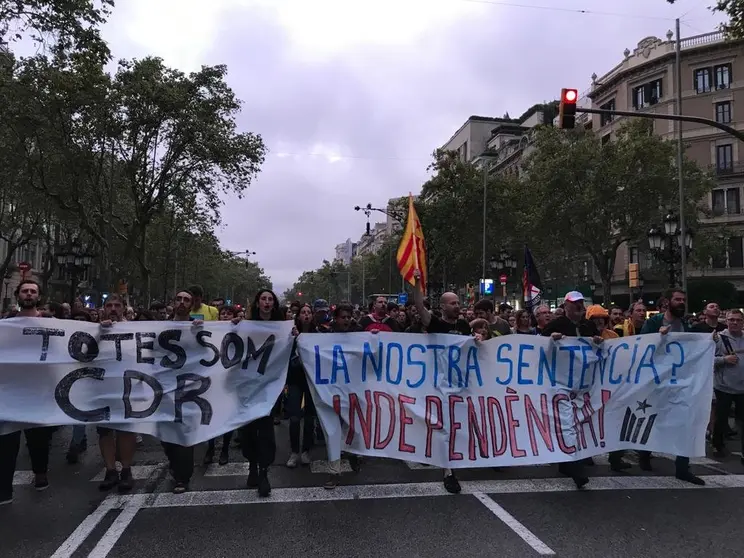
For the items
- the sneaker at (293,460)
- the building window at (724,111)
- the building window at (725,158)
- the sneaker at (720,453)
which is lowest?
the sneaker at (720,453)

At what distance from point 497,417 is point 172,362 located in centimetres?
310

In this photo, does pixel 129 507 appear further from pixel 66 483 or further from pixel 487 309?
pixel 487 309

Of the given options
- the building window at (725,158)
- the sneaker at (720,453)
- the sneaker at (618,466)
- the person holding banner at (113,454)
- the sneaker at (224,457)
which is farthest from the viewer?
the building window at (725,158)

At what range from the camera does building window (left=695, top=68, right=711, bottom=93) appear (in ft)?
126

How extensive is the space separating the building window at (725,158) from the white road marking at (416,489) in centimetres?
3867

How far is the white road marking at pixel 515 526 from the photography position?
403 cm

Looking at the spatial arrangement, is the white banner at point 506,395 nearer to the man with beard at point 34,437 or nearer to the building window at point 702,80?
the man with beard at point 34,437

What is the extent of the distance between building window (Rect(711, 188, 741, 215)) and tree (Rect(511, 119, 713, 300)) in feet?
35.2

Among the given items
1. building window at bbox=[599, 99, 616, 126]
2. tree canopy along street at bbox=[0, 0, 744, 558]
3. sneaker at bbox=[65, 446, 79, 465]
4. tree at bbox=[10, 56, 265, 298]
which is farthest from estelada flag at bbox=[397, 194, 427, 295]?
building window at bbox=[599, 99, 616, 126]

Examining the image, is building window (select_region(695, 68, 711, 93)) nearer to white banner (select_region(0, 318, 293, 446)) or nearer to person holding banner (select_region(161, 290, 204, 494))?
white banner (select_region(0, 318, 293, 446))

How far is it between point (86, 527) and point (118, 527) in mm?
237

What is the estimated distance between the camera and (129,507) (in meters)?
4.81

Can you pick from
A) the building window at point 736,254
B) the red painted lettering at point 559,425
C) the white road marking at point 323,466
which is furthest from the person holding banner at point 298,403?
the building window at point 736,254

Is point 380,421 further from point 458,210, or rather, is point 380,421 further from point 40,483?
point 458,210
